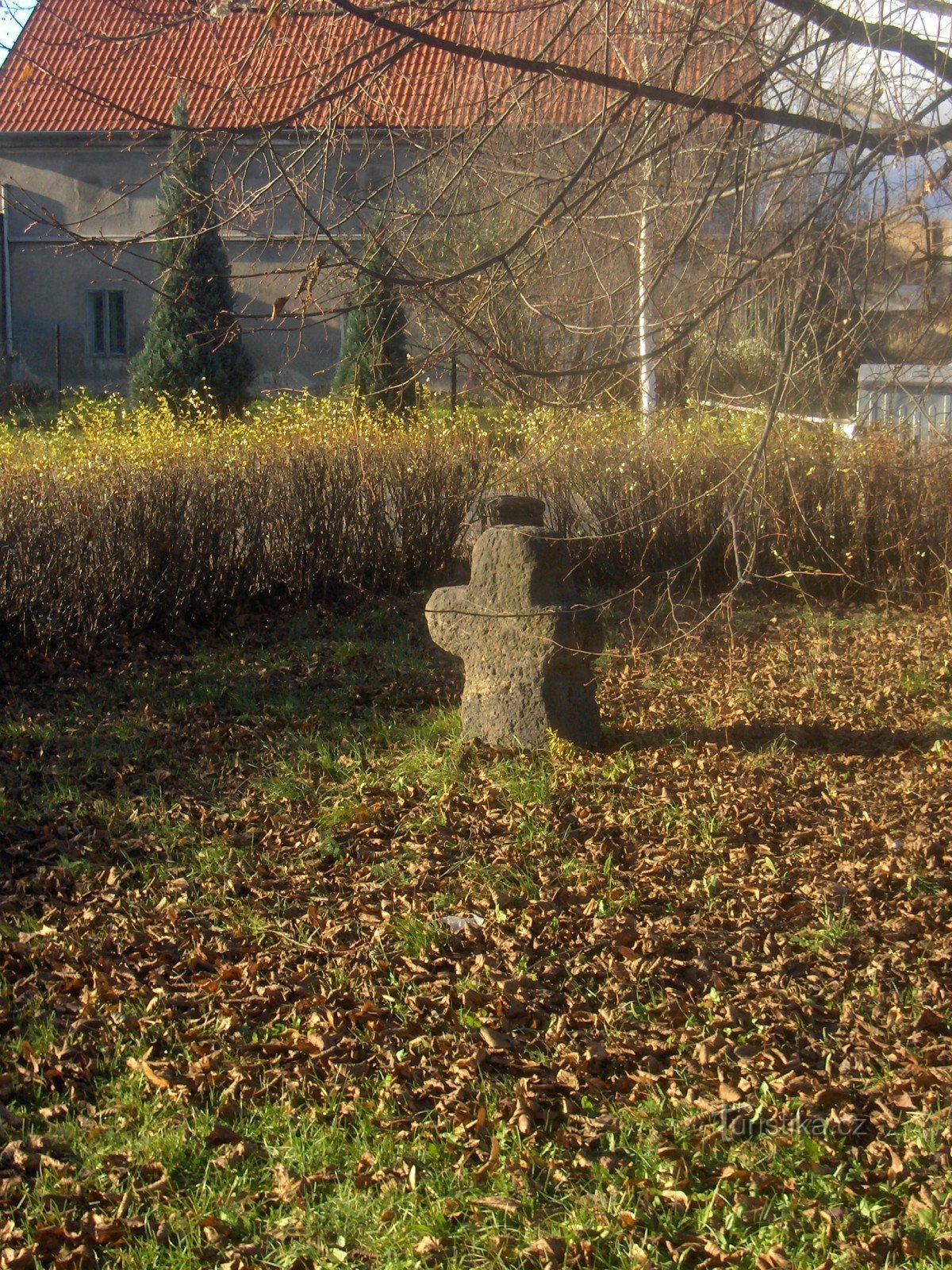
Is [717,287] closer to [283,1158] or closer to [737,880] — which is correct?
[737,880]

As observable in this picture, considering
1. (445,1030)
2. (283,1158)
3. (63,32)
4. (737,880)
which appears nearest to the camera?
(283,1158)

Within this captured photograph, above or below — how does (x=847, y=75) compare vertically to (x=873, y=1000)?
above

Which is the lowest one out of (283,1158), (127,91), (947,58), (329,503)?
(283,1158)

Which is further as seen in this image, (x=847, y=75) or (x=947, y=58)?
(x=847, y=75)

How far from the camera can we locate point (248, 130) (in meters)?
4.02

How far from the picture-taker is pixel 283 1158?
281 cm

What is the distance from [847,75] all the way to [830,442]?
343 centimetres

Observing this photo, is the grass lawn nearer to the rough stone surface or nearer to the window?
the rough stone surface

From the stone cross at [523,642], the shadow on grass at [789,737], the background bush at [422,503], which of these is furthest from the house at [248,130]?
the shadow on grass at [789,737]

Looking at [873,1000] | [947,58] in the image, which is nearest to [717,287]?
[947,58]

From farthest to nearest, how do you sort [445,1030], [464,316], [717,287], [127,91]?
[127,91]
[717,287]
[464,316]
[445,1030]

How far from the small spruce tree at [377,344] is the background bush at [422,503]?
0.68 m

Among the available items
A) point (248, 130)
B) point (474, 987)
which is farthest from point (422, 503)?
point (474, 987)

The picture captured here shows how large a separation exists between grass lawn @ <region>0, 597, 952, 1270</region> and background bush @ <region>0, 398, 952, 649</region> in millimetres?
1650
